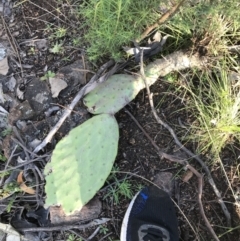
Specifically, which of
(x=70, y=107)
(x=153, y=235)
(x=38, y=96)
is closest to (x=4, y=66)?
(x=38, y=96)

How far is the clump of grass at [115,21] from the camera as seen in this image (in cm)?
166

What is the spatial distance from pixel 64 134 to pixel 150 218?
0.47 meters

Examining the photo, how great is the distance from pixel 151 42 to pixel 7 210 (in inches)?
33.7

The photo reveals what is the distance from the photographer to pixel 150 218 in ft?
5.93

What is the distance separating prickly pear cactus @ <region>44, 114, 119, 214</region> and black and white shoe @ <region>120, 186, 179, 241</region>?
0.58ft

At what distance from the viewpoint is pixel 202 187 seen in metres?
1.77

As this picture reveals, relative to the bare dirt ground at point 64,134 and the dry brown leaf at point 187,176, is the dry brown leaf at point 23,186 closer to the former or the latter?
the bare dirt ground at point 64,134

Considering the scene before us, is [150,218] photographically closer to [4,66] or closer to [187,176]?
[187,176]

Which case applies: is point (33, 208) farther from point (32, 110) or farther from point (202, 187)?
point (202, 187)

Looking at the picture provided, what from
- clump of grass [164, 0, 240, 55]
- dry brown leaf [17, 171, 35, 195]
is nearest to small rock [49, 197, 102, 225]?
dry brown leaf [17, 171, 35, 195]

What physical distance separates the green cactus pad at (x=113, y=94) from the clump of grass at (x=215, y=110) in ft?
0.70

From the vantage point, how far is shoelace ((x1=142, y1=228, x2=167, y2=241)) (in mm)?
1773

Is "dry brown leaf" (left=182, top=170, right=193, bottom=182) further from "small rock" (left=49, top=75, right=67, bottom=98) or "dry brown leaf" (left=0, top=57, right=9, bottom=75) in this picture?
"dry brown leaf" (left=0, top=57, right=9, bottom=75)

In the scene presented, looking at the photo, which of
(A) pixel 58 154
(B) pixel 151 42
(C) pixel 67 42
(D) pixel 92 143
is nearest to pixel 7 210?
(A) pixel 58 154
